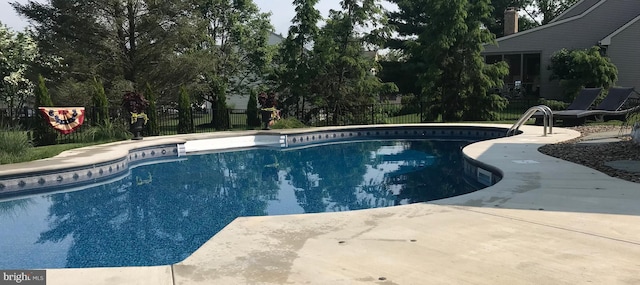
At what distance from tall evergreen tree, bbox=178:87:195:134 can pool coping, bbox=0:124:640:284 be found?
13.4 meters

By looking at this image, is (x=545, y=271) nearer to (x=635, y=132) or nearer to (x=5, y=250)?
(x=5, y=250)

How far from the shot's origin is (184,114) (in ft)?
56.0

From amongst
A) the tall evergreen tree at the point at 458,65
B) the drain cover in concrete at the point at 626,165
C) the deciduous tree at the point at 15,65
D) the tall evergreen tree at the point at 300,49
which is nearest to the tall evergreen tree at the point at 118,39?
the deciduous tree at the point at 15,65

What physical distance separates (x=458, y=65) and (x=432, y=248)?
15.8m

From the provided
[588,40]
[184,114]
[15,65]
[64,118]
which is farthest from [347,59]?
[15,65]

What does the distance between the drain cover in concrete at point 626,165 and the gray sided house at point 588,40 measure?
641 inches

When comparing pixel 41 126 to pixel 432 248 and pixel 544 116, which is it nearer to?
pixel 432 248

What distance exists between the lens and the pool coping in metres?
3.07

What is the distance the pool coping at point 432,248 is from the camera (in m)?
3.07

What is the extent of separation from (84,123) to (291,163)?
7.95 metres

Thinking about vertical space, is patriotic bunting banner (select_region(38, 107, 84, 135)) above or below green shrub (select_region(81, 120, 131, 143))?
above

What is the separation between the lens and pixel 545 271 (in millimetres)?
3066

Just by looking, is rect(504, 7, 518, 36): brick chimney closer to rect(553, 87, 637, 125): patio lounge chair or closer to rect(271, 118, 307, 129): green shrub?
rect(553, 87, 637, 125): patio lounge chair

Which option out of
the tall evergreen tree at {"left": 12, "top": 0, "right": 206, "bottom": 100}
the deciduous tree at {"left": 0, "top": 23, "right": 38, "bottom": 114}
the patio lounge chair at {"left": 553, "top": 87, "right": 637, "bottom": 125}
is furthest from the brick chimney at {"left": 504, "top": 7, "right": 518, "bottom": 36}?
the deciduous tree at {"left": 0, "top": 23, "right": 38, "bottom": 114}
